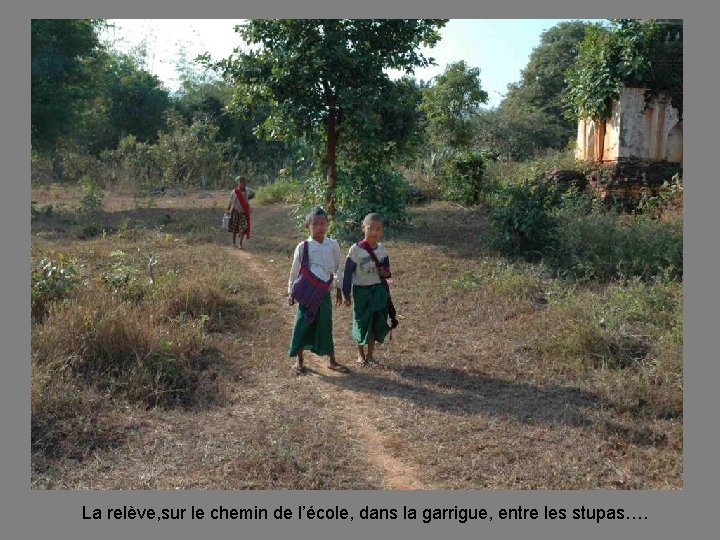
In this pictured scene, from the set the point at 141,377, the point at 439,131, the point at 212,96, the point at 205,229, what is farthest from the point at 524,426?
the point at 212,96

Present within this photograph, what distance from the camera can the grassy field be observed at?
4297mm

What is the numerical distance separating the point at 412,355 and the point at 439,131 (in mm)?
15200

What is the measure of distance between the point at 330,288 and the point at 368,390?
1.02 m

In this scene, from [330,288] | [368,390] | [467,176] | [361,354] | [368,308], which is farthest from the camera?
[467,176]

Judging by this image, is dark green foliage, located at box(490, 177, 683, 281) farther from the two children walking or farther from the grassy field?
the two children walking

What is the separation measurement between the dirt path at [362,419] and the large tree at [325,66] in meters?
4.87

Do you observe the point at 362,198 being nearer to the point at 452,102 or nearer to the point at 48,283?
the point at 48,283

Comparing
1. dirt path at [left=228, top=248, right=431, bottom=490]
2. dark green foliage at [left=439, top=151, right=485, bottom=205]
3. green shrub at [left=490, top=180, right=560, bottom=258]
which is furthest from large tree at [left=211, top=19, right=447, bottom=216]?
A: dirt path at [left=228, top=248, right=431, bottom=490]

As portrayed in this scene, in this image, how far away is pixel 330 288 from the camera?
6152mm

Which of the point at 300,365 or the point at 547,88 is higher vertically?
the point at 547,88

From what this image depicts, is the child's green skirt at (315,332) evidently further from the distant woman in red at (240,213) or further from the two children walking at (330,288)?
the distant woman in red at (240,213)

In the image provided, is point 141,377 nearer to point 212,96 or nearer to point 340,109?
point 340,109

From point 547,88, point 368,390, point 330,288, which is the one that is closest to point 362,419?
point 368,390

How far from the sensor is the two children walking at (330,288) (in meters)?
6.00
